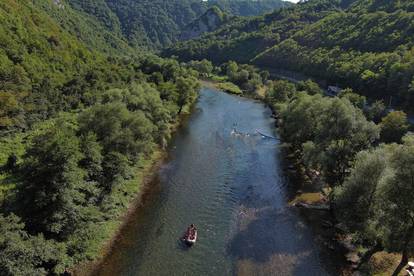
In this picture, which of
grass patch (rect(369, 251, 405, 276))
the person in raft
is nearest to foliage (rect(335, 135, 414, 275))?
grass patch (rect(369, 251, 405, 276))

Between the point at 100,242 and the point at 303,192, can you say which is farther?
the point at 303,192

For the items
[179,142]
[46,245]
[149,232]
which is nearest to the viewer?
[46,245]

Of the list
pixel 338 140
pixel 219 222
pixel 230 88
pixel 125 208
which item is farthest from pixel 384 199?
pixel 230 88

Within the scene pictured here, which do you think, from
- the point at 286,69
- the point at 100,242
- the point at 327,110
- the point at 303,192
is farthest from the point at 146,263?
the point at 286,69

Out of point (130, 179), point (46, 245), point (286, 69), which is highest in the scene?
point (46, 245)

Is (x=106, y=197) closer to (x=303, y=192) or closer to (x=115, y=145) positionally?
(x=115, y=145)

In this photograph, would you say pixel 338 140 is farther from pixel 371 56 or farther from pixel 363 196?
pixel 371 56

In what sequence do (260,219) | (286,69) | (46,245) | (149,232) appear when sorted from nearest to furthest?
(46,245) < (149,232) < (260,219) < (286,69)
